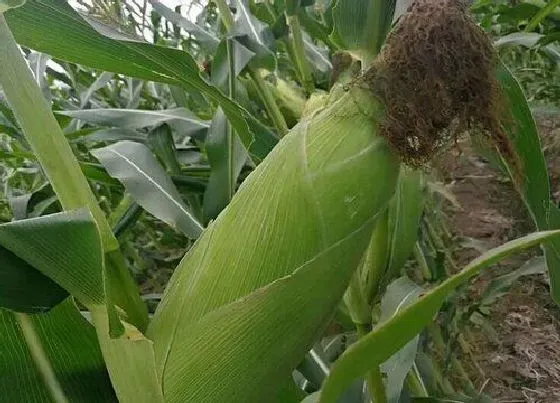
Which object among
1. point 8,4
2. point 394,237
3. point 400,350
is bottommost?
point 400,350

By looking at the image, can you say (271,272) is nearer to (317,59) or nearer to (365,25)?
(365,25)

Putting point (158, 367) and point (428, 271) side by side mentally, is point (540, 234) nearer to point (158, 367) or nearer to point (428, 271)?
point (158, 367)

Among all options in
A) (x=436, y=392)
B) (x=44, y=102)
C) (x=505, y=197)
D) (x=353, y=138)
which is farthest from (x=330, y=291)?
(x=505, y=197)

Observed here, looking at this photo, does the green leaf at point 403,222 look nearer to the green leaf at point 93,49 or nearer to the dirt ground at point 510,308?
the green leaf at point 93,49

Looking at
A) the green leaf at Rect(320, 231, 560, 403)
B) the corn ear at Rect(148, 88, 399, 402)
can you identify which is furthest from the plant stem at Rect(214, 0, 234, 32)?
the green leaf at Rect(320, 231, 560, 403)

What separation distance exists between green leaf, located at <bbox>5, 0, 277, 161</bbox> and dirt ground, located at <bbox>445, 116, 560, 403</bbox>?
25.0 inches

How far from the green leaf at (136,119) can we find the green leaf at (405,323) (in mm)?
681

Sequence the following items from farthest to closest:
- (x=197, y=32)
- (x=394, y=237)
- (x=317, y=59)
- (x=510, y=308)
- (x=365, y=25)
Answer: (x=510, y=308)
(x=317, y=59)
(x=197, y=32)
(x=394, y=237)
(x=365, y=25)

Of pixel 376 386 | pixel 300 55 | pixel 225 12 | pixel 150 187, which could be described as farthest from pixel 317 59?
pixel 376 386

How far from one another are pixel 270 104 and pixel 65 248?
51 cm

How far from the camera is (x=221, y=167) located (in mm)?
876

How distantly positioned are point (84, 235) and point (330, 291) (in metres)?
0.15

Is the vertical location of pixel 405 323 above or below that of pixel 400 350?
above

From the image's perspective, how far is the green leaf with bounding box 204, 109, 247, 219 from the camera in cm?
85
